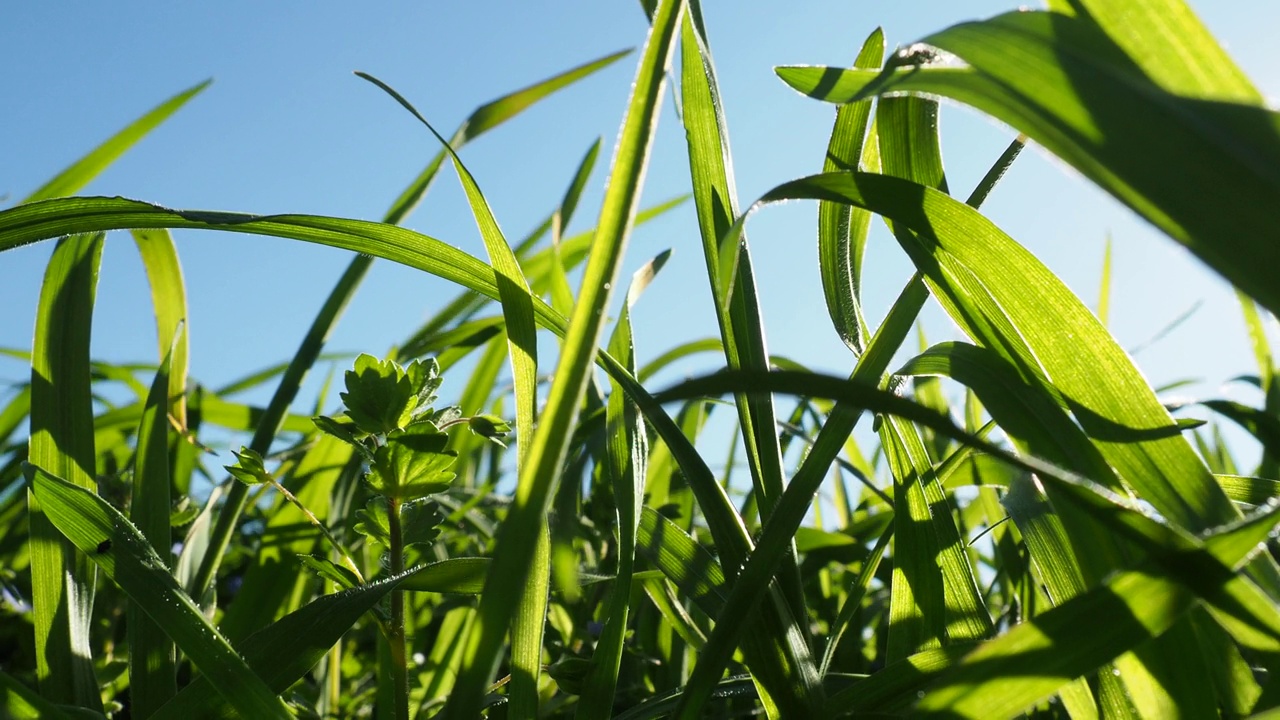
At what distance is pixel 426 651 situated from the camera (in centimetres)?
116

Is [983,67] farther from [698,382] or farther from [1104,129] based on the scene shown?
[698,382]

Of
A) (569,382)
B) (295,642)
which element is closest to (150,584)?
(295,642)

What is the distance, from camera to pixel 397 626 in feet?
1.71

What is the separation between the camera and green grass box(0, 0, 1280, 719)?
12.6 inches

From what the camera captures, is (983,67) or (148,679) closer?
(983,67)

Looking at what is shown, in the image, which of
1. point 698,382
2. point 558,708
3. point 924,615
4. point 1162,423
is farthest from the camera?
point 558,708

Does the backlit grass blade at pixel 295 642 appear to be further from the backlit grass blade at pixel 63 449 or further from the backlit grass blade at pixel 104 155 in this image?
the backlit grass blade at pixel 104 155

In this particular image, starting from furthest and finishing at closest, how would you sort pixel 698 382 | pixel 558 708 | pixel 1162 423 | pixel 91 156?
pixel 91 156 → pixel 558 708 → pixel 1162 423 → pixel 698 382

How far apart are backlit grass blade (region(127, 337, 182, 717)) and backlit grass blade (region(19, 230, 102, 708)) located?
0.04 m

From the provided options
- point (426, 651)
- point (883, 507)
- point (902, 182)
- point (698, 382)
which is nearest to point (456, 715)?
point (698, 382)

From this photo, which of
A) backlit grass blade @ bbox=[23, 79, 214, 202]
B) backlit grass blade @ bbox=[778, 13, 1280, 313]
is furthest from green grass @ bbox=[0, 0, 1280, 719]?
backlit grass blade @ bbox=[23, 79, 214, 202]

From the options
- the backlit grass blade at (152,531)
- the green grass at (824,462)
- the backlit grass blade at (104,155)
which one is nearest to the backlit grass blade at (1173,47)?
the green grass at (824,462)

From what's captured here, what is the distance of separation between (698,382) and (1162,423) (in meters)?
0.25

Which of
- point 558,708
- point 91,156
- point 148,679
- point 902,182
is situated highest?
point 91,156
